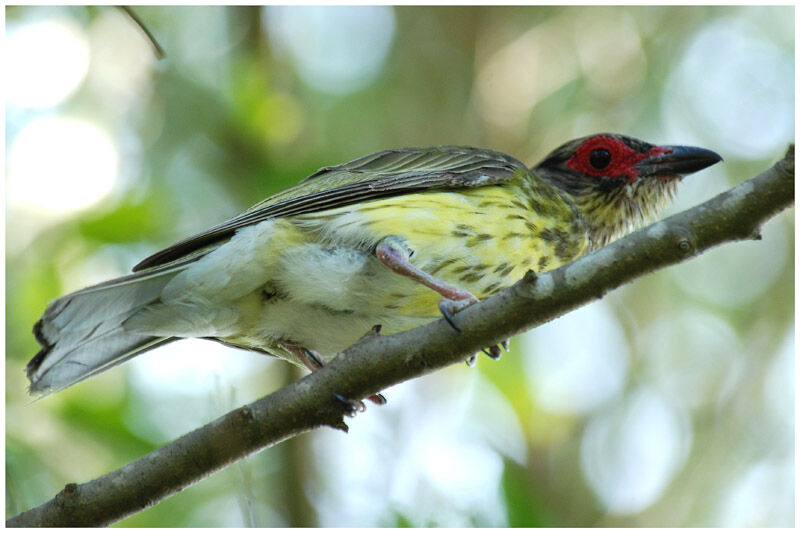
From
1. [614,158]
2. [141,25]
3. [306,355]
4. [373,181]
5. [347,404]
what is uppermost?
[614,158]

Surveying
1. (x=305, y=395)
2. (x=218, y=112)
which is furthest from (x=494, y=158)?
(x=218, y=112)

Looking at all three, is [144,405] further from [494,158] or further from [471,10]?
[471,10]

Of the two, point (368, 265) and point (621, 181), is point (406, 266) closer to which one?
point (368, 265)

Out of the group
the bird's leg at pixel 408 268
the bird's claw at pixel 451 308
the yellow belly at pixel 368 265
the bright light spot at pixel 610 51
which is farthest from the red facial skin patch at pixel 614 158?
the bright light spot at pixel 610 51

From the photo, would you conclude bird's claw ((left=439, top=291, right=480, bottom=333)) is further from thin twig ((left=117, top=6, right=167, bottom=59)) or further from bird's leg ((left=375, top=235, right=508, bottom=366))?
thin twig ((left=117, top=6, right=167, bottom=59))

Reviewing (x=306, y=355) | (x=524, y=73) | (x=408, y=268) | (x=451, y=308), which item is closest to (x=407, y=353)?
(x=451, y=308)

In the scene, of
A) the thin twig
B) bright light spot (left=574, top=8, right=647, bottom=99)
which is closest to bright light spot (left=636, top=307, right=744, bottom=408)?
bright light spot (left=574, top=8, right=647, bottom=99)
